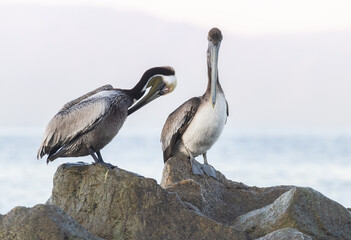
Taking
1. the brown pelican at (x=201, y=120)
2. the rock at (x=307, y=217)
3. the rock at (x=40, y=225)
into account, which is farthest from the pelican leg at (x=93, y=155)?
the brown pelican at (x=201, y=120)

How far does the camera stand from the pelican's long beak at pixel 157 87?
7.39m

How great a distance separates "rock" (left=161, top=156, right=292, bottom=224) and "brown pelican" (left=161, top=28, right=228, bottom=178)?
51 centimetres

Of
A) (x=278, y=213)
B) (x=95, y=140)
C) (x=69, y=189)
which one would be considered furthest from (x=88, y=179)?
(x=278, y=213)

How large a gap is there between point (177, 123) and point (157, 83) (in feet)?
5.54

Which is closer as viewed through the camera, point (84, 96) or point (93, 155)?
point (93, 155)

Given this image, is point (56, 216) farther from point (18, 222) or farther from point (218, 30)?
point (218, 30)

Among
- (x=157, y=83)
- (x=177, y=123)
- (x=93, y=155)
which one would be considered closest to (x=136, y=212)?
(x=93, y=155)

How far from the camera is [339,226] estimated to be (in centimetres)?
592

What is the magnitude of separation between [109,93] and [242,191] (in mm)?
1921

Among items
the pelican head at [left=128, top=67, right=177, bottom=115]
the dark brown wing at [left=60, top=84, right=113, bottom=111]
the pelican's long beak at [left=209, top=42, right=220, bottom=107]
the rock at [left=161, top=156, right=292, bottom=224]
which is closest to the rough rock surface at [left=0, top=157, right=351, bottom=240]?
the rock at [left=161, top=156, right=292, bottom=224]

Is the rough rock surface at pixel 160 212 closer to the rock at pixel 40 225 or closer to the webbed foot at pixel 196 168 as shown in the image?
the rock at pixel 40 225

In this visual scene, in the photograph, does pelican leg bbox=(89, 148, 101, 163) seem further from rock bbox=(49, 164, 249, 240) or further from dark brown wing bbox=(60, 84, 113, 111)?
dark brown wing bbox=(60, 84, 113, 111)

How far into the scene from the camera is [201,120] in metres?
8.76

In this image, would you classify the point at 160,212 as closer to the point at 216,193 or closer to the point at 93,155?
the point at 93,155
